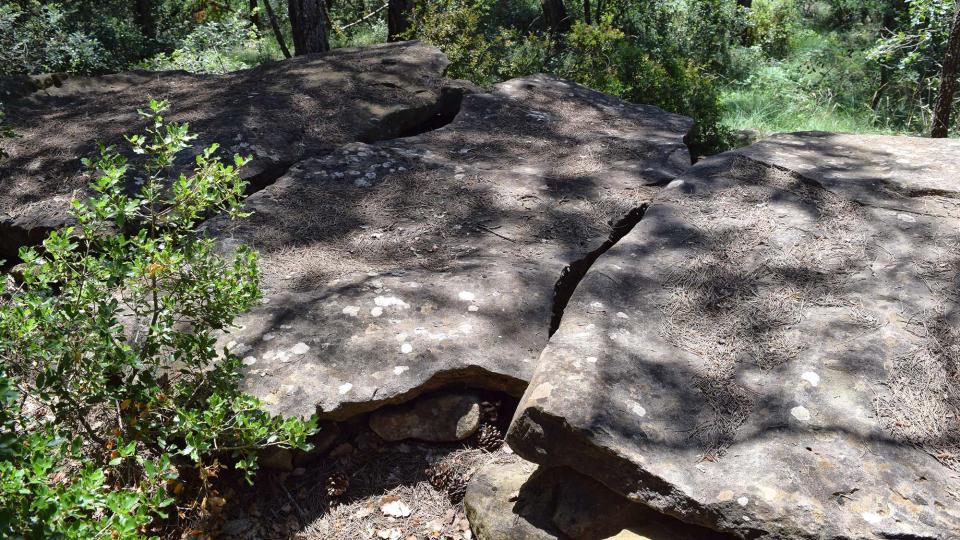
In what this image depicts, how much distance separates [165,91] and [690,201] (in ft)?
16.6

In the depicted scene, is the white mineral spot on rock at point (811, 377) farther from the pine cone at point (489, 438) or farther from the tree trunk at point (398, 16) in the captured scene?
the tree trunk at point (398, 16)

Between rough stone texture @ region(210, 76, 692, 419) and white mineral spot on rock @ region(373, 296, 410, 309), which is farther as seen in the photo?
white mineral spot on rock @ region(373, 296, 410, 309)

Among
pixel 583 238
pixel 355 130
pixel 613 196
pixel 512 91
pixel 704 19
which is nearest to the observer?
pixel 583 238

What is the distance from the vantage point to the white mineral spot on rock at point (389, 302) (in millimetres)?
4012

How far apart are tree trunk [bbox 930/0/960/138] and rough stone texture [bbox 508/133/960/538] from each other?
122 inches

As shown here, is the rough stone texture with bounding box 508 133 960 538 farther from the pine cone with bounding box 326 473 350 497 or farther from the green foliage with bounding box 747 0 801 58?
the green foliage with bounding box 747 0 801 58

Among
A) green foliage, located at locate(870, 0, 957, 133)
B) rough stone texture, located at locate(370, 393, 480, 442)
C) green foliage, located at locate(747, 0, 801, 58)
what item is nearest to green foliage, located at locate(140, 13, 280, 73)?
rough stone texture, located at locate(370, 393, 480, 442)

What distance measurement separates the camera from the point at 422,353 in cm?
371

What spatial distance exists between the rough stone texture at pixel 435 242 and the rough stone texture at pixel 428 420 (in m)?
0.13

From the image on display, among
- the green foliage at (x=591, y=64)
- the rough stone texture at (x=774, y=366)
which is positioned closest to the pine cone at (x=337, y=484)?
the rough stone texture at (x=774, y=366)

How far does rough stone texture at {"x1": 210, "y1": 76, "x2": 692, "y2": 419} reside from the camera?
368 centimetres

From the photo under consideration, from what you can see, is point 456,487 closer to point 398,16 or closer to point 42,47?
point 42,47

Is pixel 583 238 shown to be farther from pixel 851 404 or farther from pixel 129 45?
pixel 129 45

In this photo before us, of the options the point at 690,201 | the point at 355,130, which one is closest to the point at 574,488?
the point at 690,201
